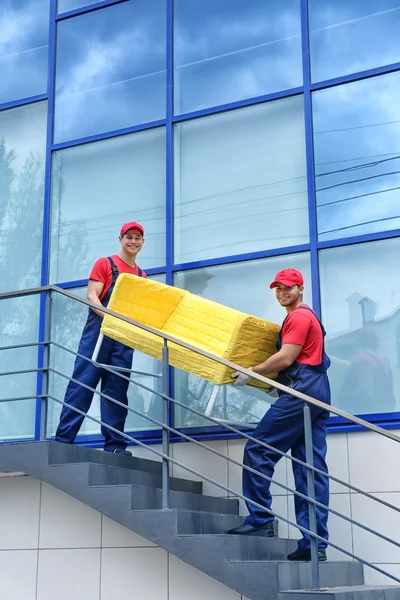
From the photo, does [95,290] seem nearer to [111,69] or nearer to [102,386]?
[102,386]

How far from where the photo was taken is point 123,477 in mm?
5562

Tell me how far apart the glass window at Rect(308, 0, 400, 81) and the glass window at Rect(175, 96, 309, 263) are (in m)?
0.37

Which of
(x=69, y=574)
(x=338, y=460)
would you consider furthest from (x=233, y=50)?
(x=69, y=574)

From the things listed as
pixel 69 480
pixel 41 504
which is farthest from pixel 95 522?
pixel 69 480

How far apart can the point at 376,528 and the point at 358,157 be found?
2689 millimetres

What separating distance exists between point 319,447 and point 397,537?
2.65 ft

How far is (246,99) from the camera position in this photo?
7172mm

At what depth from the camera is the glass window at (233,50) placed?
713 centimetres

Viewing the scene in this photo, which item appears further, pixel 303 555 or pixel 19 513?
pixel 19 513

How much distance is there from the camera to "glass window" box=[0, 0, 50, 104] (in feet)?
26.9

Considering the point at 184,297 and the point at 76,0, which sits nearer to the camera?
the point at 184,297

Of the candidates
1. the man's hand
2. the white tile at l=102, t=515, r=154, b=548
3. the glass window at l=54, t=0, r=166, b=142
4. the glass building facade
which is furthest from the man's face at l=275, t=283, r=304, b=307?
the glass window at l=54, t=0, r=166, b=142

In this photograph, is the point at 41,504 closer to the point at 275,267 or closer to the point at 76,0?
the point at 275,267

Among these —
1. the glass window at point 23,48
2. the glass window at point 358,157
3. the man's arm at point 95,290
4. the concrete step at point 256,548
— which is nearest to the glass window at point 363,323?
the glass window at point 358,157
